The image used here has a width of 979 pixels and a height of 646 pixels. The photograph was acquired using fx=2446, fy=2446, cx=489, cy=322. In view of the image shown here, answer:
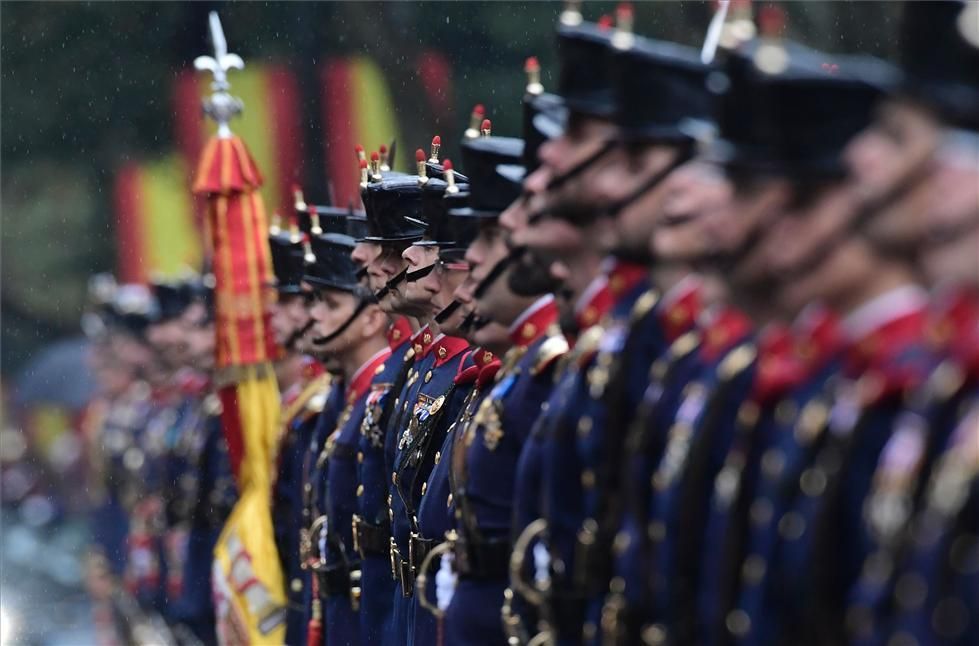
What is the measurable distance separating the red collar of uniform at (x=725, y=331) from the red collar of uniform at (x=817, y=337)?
1.29 ft

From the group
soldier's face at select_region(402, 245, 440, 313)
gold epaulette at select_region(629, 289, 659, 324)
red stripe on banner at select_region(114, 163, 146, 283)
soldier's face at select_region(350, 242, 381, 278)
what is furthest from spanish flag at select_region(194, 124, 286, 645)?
red stripe on banner at select_region(114, 163, 146, 283)

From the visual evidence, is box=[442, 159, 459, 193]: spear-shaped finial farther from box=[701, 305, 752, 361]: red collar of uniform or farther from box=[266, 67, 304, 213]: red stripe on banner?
box=[266, 67, 304, 213]: red stripe on banner

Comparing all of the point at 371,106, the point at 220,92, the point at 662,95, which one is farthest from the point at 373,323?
the point at 371,106

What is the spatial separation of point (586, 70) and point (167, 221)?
64.1ft

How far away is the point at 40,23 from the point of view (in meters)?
23.8

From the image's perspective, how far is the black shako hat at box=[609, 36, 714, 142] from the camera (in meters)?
6.23

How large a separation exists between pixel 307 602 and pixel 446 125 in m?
3.46

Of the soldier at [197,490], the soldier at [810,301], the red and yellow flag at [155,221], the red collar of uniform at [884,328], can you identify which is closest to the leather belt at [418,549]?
the soldier at [810,301]

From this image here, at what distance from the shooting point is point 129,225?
26.1 m

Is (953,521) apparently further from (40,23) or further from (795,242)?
(40,23)

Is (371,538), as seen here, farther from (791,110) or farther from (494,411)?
(791,110)

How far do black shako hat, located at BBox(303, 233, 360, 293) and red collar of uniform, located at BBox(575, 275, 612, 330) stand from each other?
4586 millimetres

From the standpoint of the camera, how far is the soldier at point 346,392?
10.6 metres

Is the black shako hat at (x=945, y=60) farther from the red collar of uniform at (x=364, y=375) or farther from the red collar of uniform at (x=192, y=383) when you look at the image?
the red collar of uniform at (x=192, y=383)
